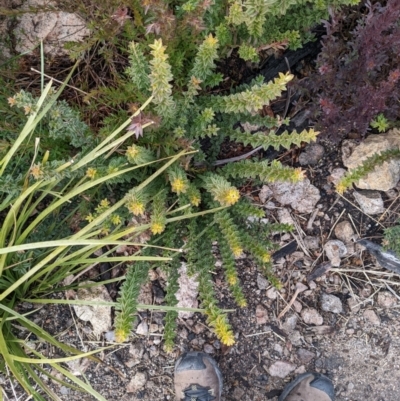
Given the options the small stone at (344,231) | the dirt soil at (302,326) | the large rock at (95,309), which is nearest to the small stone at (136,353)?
the dirt soil at (302,326)

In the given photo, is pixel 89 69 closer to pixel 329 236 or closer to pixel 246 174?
pixel 246 174

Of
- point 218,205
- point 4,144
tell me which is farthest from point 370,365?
point 4,144

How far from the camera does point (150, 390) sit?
289cm

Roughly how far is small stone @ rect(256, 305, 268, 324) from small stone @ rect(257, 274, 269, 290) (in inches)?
4.5

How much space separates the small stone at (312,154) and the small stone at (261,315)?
2.90ft

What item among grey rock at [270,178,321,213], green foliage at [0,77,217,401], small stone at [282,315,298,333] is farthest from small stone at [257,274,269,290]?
green foliage at [0,77,217,401]

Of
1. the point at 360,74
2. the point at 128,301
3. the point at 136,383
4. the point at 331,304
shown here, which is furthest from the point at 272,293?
the point at 360,74

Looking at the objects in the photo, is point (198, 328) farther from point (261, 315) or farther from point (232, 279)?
point (232, 279)

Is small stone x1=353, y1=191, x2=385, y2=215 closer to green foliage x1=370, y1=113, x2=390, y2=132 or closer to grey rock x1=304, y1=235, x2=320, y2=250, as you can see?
grey rock x1=304, y1=235, x2=320, y2=250

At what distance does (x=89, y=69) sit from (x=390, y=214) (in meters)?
1.90

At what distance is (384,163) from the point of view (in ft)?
8.80

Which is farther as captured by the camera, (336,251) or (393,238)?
(336,251)

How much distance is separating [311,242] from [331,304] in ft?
1.24

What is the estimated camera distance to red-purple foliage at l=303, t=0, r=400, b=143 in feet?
7.15
